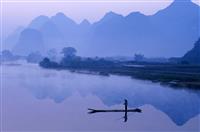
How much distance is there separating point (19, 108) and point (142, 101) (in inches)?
136

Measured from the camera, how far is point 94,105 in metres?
10.4

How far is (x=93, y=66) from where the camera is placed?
23.4 meters

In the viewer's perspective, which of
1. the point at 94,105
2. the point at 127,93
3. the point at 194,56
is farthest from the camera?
the point at 194,56

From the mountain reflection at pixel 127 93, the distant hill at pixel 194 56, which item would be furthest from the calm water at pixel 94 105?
the distant hill at pixel 194 56

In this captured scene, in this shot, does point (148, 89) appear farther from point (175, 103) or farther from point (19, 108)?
point (19, 108)

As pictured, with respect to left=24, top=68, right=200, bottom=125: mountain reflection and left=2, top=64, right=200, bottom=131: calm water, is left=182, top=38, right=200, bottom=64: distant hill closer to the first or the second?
left=24, top=68, right=200, bottom=125: mountain reflection

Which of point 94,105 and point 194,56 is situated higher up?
point 194,56

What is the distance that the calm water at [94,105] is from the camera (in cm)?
780

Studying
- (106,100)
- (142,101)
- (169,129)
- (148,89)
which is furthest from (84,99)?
(169,129)

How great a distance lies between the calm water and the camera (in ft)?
25.6

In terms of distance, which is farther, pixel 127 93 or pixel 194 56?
pixel 194 56

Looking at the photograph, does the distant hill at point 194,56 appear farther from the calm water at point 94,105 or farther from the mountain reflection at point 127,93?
the calm water at point 94,105

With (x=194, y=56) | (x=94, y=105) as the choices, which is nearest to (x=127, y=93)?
(x=94, y=105)

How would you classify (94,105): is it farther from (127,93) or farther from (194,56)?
(194,56)
